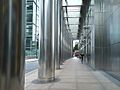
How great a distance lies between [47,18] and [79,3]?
2020cm

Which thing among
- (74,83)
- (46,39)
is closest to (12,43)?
(74,83)

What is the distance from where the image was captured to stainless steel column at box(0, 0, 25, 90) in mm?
3785

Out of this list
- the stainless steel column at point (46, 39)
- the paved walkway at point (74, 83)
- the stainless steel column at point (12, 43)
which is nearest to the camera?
the stainless steel column at point (12, 43)

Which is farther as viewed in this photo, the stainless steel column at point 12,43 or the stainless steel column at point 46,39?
the stainless steel column at point 46,39

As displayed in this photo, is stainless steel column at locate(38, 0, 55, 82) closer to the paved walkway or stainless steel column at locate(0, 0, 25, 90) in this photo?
the paved walkway

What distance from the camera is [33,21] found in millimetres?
41375

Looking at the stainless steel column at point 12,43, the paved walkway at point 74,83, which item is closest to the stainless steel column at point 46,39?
the paved walkway at point 74,83

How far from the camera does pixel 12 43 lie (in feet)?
13.0

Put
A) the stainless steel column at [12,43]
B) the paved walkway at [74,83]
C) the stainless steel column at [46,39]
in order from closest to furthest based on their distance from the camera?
1. the stainless steel column at [12,43]
2. the paved walkway at [74,83]
3. the stainless steel column at [46,39]

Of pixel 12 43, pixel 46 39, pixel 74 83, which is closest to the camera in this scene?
pixel 12 43

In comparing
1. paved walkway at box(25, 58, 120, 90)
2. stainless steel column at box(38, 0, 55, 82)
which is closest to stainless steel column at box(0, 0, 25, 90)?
paved walkway at box(25, 58, 120, 90)

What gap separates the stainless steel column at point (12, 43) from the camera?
12.4 ft

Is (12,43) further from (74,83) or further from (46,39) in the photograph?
(46,39)

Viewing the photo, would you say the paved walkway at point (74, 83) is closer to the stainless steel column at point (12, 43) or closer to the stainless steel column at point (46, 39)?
the stainless steel column at point (46, 39)
